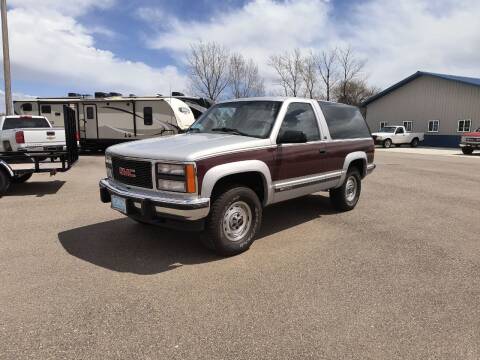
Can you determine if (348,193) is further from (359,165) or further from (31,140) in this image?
(31,140)

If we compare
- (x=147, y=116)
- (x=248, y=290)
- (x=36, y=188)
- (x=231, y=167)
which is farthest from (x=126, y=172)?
(x=147, y=116)

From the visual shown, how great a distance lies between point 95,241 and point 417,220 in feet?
17.0

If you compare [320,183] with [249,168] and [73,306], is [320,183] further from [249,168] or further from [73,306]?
[73,306]

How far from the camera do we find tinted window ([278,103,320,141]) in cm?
533

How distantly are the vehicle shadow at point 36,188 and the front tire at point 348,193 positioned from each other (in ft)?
20.9

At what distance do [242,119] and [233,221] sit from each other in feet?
5.23

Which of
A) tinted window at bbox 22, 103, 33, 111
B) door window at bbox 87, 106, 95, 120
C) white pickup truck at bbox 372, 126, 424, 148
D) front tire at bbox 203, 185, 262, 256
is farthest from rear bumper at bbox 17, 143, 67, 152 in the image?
white pickup truck at bbox 372, 126, 424, 148

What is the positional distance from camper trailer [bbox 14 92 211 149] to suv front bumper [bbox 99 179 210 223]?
13.9m

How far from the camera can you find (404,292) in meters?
3.67

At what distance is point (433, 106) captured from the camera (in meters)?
33.7

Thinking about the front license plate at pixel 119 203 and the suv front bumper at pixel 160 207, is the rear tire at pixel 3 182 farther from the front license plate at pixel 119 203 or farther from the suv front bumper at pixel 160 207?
the suv front bumper at pixel 160 207

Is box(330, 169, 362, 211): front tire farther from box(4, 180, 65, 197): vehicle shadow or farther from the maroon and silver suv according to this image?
box(4, 180, 65, 197): vehicle shadow

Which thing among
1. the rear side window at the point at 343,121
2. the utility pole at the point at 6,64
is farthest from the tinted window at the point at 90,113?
the rear side window at the point at 343,121

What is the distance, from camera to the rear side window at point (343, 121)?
6.22m
